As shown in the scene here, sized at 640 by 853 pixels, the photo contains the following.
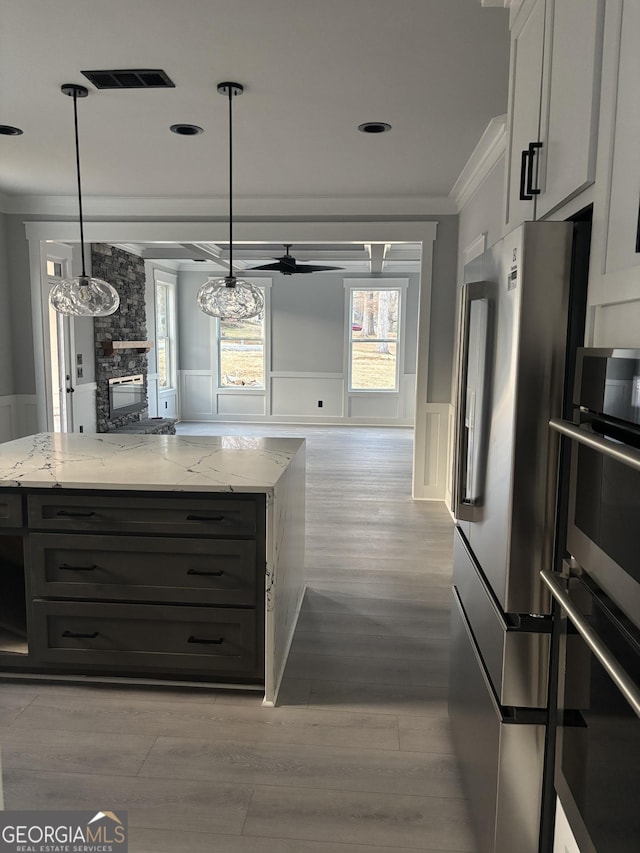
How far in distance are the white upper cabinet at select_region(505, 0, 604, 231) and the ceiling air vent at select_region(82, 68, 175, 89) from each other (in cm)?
170

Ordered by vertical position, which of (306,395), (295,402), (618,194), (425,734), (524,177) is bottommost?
(425,734)

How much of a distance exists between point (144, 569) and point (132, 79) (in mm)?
2285

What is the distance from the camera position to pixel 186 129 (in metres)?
3.60

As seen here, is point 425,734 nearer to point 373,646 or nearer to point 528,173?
point 373,646

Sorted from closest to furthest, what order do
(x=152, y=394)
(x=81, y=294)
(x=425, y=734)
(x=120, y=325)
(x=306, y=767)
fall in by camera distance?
(x=306, y=767), (x=425, y=734), (x=81, y=294), (x=120, y=325), (x=152, y=394)

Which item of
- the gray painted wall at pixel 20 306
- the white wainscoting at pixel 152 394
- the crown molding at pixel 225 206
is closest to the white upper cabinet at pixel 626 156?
the crown molding at pixel 225 206

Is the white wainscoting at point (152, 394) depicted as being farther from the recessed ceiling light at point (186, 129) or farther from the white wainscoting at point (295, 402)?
the recessed ceiling light at point (186, 129)

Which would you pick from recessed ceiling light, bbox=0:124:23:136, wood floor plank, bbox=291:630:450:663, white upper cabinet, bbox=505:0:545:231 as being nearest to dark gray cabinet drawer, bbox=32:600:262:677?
wood floor plank, bbox=291:630:450:663

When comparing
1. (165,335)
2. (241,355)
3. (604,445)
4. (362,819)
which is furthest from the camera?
(241,355)

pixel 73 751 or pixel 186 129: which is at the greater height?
pixel 186 129

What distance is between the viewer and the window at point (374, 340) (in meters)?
9.92

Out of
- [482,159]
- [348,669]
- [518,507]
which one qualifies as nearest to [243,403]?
[482,159]

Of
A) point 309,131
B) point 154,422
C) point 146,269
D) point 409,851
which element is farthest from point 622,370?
point 146,269

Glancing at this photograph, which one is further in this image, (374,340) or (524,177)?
(374,340)
